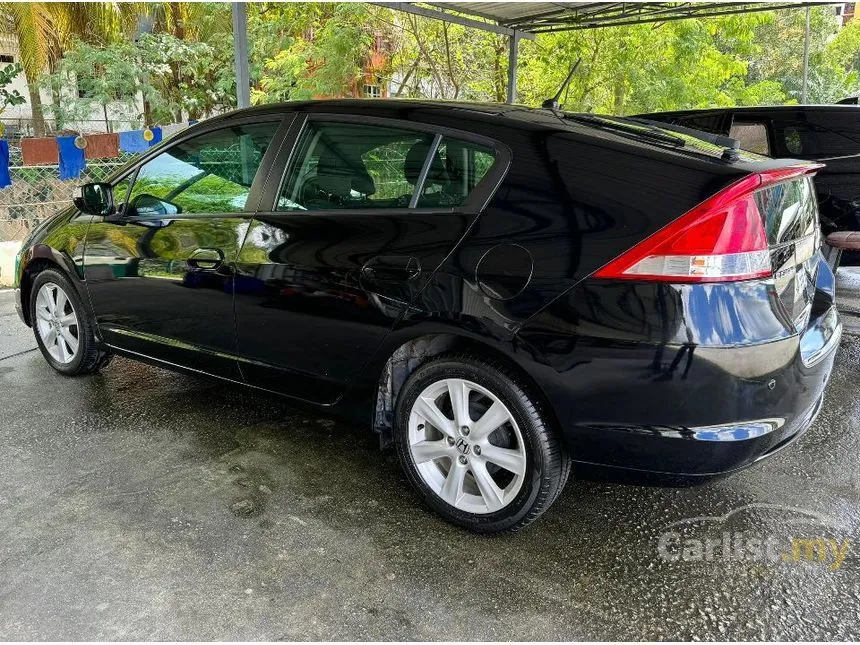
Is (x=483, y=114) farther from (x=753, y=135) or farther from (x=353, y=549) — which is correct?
(x=753, y=135)

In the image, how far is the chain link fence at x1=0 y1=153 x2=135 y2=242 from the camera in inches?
311

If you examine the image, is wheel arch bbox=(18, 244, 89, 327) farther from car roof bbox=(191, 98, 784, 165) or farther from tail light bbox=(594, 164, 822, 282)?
tail light bbox=(594, 164, 822, 282)

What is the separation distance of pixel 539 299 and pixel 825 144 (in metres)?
4.48

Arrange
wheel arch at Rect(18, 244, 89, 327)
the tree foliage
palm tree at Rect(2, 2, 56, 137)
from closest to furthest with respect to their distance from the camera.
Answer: wheel arch at Rect(18, 244, 89, 327), the tree foliage, palm tree at Rect(2, 2, 56, 137)

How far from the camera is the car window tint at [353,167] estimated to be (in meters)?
2.81

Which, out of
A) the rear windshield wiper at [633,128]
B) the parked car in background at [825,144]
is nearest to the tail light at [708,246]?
the rear windshield wiper at [633,128]

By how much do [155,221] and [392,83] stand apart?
37.2 feet

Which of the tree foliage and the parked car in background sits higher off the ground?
the tree foliage

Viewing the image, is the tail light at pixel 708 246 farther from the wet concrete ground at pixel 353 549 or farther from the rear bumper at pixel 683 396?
the wet concrete ground at pixel 353 549

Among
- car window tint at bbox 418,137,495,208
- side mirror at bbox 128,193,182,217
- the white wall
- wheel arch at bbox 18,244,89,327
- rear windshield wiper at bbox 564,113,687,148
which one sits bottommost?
wheel arch at bbox 18,244,89,327

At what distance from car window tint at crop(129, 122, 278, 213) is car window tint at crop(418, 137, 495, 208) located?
0.91m

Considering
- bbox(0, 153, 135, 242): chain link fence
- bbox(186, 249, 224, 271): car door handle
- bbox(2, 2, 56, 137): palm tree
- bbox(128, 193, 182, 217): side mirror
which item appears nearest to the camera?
bbox(186, 249, 224, 271): car door handle

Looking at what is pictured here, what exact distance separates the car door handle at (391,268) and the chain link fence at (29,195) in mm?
6352

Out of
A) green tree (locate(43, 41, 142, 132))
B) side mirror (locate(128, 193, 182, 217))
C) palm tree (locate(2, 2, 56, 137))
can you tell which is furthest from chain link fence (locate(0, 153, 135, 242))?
green tree (locate(43, 41, 142, 132))
